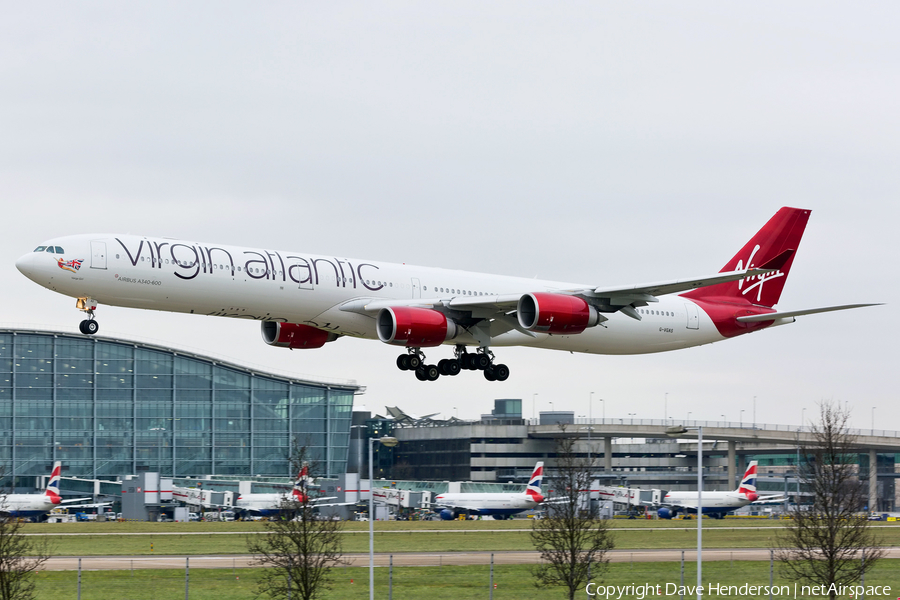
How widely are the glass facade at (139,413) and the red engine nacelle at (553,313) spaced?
7377 centimetres

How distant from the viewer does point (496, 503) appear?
105938 mm

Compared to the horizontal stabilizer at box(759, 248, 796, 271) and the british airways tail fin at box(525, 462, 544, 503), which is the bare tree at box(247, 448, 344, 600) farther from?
the british airways tail fin at box(525, 462, 544, 503)

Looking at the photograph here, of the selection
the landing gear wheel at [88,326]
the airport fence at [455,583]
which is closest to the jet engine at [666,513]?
the airport fence at [455,583]

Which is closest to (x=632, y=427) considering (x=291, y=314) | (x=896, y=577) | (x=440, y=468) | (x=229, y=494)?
(x=440, y=468)

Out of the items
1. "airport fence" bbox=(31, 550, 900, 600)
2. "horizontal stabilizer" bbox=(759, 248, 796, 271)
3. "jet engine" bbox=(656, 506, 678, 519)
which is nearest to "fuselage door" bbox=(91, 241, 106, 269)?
"airport fence" bbox=(31, 550, 900, 600)

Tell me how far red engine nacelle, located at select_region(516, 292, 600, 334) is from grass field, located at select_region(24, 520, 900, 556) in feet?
73.5

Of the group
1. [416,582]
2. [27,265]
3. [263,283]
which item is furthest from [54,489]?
[263,283]

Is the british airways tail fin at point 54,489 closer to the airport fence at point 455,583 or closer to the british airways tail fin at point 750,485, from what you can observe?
the airport fence at point 455,583

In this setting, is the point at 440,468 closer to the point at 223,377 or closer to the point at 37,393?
the point at 223,377

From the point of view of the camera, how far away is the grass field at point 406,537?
69625mm

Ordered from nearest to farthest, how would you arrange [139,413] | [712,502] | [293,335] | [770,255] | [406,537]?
[293,335], [770,255], [406,537], [712,502], [139,413]

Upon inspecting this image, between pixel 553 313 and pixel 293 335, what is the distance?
14.0m

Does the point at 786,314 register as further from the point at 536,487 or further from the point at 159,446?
the point at 159,446

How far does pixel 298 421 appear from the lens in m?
135
